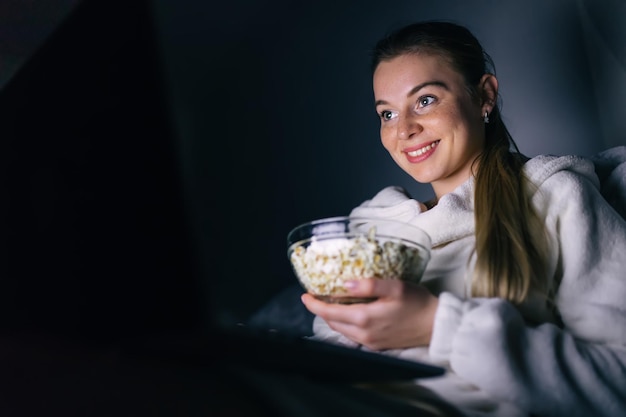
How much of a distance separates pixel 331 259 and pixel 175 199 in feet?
1.06

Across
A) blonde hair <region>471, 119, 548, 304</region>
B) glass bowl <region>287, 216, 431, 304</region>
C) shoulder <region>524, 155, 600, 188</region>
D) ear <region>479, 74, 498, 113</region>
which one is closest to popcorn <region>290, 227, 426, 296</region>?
glass bowl <region>287, 216, 431, 304</region>

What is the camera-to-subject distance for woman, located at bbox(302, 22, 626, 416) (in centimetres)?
66

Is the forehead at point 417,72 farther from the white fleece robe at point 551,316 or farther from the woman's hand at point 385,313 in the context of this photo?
the woman's hand at point 385,313

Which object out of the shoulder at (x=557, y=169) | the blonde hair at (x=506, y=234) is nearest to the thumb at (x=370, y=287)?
the blonde hair at (x=506, y=234)

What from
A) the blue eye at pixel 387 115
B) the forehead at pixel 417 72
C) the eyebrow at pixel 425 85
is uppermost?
the forehead at pixel 417 72

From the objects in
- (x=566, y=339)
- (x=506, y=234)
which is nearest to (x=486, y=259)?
(x=506, y=234)

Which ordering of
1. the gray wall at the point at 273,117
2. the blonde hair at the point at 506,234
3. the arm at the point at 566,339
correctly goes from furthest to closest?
the gray wall at the point at 273,117 < the blonde hair at the point at 506,234 < the arm at the point at 566,339

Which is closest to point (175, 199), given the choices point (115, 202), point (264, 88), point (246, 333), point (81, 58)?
point (115, 202)

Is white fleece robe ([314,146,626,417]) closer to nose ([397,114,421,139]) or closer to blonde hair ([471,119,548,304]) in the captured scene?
blonde hair ([471,119,548,304])

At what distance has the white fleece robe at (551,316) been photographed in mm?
647

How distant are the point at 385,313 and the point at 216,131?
65 centimetres

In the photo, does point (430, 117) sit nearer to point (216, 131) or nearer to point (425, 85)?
point (425, 85)

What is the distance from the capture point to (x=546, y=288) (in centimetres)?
79

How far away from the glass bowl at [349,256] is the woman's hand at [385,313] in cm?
2
